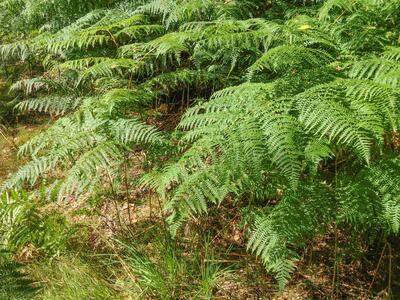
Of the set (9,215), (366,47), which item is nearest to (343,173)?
(366,47)

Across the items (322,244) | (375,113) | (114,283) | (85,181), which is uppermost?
(375,113)

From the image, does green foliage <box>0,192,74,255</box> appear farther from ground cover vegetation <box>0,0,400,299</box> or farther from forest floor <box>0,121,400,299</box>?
forest floor <box>0,121,400,299</box>

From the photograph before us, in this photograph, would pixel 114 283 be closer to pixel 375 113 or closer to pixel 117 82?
pixel 117 82

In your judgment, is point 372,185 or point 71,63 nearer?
point 372,185

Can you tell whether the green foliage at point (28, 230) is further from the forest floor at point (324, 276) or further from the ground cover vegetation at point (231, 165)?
the forest floor at point (324, 276)

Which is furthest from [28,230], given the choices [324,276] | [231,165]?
[324,276]

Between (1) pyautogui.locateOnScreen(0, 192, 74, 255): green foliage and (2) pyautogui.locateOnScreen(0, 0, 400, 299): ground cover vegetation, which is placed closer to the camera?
(2) pyautogui.locateOnScreen(0, 0, 400, 299): ground cover vegetation

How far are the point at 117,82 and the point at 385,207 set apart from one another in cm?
195

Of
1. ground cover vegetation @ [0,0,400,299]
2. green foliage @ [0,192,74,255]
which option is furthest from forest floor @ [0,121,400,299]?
green foliage @ [0,192,74,255]

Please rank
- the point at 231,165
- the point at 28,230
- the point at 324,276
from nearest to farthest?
the point at 231,165
the point at 324,276
the point at 28,230

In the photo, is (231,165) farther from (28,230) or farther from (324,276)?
(28,230)

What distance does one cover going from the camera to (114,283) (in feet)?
8.99

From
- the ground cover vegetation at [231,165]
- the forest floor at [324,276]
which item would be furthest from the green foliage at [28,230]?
the forest floor at [324,276]

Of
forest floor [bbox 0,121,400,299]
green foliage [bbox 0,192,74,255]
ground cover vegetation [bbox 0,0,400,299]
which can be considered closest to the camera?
ground cover vegetation [bbox 0,0,400,299]
